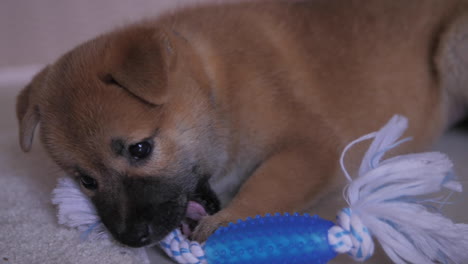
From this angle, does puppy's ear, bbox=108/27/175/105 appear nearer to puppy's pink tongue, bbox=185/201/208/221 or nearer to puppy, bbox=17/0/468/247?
puppy, bbox=17/0/468/247

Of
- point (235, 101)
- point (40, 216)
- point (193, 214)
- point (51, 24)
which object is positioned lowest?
point (40, 216)

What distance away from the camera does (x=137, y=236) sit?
1768mm

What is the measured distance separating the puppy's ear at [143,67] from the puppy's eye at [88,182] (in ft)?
1.30

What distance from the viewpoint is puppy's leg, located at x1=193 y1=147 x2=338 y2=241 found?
6.26ft

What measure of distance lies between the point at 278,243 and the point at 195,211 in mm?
614

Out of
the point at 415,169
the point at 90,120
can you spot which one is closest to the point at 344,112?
the point at 415,169

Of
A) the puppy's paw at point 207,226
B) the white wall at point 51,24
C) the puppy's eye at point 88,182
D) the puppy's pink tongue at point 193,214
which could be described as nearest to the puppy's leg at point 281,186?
the puppy's paw at point 207,226

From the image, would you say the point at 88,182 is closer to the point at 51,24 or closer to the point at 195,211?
the point at 195,211

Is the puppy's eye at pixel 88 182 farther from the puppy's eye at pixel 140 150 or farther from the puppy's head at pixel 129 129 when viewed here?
the puppy's eye at pixel 140 150

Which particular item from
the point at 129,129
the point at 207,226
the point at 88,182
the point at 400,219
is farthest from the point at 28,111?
the point at 400,219

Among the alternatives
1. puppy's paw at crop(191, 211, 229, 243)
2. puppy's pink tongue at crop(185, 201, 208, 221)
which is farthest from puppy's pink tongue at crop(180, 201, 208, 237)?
puppy's paw at crop(191, 211, 229, 243)

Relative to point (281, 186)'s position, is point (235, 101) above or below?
above

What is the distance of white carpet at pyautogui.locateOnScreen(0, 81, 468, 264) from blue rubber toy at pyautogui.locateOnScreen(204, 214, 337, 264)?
294 mm

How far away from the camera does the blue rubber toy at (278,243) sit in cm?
157
